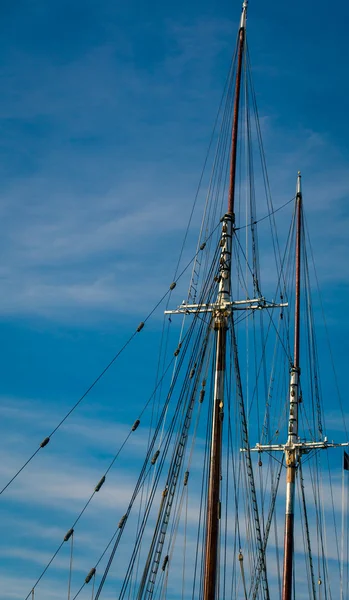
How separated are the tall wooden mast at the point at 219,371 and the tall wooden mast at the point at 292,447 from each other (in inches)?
1253

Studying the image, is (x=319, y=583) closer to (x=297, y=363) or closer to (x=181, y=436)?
(x=297, y=363)

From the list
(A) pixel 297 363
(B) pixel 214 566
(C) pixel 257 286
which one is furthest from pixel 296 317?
(B) pixel 214 566

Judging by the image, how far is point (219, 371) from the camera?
61844 mm

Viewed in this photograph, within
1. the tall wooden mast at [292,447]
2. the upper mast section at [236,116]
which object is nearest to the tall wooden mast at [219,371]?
the upper mast section at [236,116]

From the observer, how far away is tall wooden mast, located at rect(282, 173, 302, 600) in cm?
8950

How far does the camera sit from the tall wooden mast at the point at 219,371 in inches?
2221

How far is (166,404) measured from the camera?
6309 centimetres

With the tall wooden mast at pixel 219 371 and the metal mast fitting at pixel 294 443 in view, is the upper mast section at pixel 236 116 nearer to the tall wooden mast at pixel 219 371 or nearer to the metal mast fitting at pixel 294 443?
the tall wooden mast at pixel 219 371

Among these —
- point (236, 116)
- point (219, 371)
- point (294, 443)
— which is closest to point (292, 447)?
point (294, 443)

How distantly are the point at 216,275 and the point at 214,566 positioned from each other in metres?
18.1

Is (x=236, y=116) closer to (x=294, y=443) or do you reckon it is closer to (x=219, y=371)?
(x=219, y=371)

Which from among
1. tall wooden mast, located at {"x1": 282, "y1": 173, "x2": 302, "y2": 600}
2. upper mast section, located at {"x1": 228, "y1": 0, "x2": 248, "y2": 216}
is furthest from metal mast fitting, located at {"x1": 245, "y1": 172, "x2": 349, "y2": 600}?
upper mast section, located at {"x1": 228, "y1": 0, "x2": 248, "y2": 216}

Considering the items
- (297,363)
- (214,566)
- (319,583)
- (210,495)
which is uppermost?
(297,363)

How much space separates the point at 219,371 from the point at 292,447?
35867 millimetres
